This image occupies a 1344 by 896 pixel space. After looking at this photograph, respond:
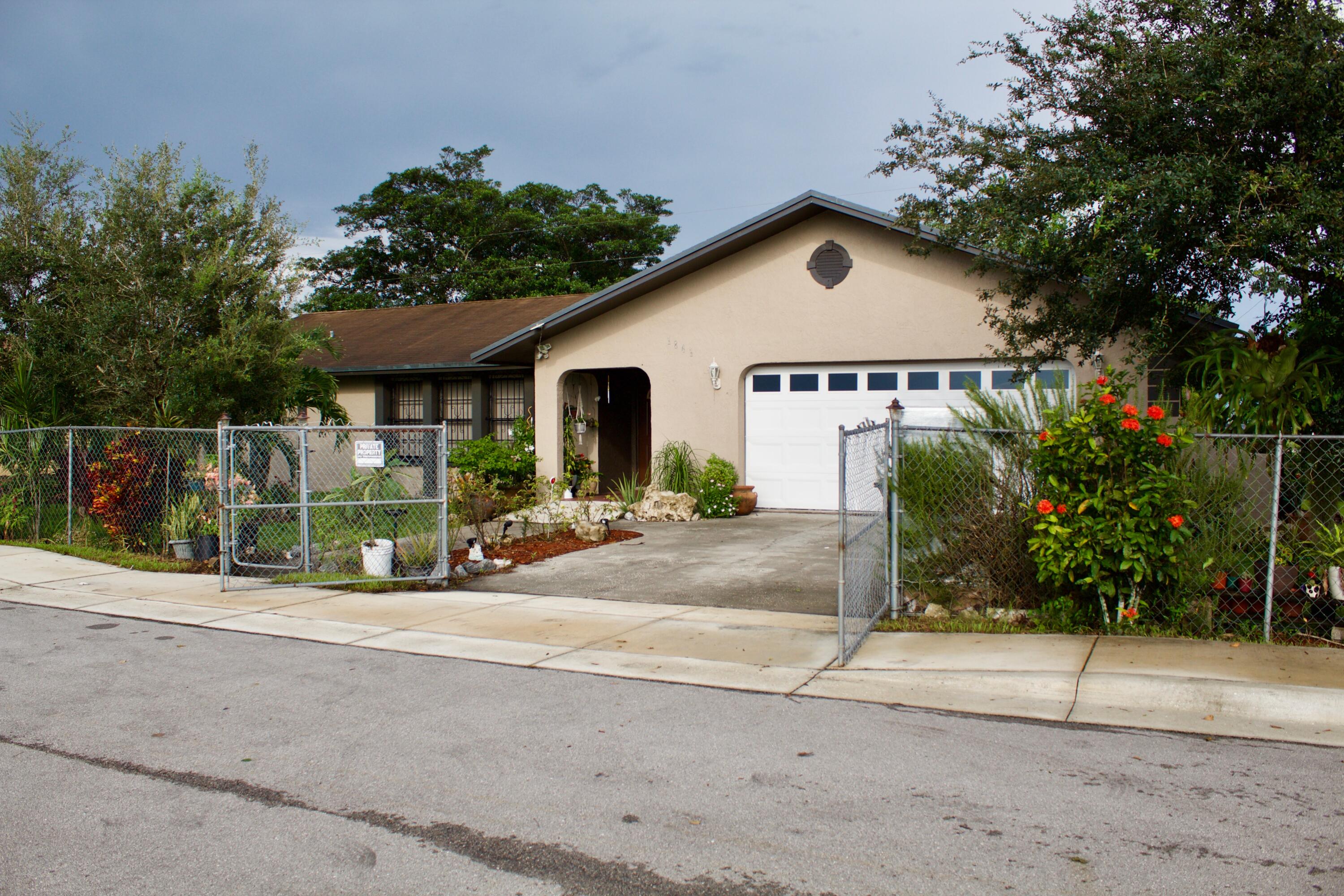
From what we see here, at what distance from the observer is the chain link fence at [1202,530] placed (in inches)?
275

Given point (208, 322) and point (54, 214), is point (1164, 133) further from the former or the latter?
point (54, 214)

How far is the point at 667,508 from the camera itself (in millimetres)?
15469

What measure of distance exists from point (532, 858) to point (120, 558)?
995 centimetres

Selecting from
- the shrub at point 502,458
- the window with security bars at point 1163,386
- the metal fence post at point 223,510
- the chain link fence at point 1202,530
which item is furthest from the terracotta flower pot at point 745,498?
the metal fence post at point 223,510

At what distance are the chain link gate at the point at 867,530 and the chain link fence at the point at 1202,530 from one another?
0.44 feet

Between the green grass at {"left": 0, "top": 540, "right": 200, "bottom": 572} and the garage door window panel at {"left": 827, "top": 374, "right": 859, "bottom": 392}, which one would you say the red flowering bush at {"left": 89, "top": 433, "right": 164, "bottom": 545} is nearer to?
the green grass at {"left": 0, "top": 540, "right": 200, "bottom": 572}

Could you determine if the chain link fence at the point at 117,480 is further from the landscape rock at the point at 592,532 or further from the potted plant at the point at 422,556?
the landscape rock at the point at 592,532

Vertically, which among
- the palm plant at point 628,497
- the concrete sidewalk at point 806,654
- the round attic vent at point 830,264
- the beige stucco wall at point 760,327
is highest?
the round attic vent at point 830,264

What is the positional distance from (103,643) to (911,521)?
6.62 metres

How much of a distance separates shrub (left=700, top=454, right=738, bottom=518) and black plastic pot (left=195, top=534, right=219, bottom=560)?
7133 mm

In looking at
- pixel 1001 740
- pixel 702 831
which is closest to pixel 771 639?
pixel 1001 740

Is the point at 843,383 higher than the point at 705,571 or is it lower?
higher

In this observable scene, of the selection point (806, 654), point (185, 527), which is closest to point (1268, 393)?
point (806, 654)

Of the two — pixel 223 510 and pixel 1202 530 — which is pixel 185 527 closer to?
pixel 223 510
